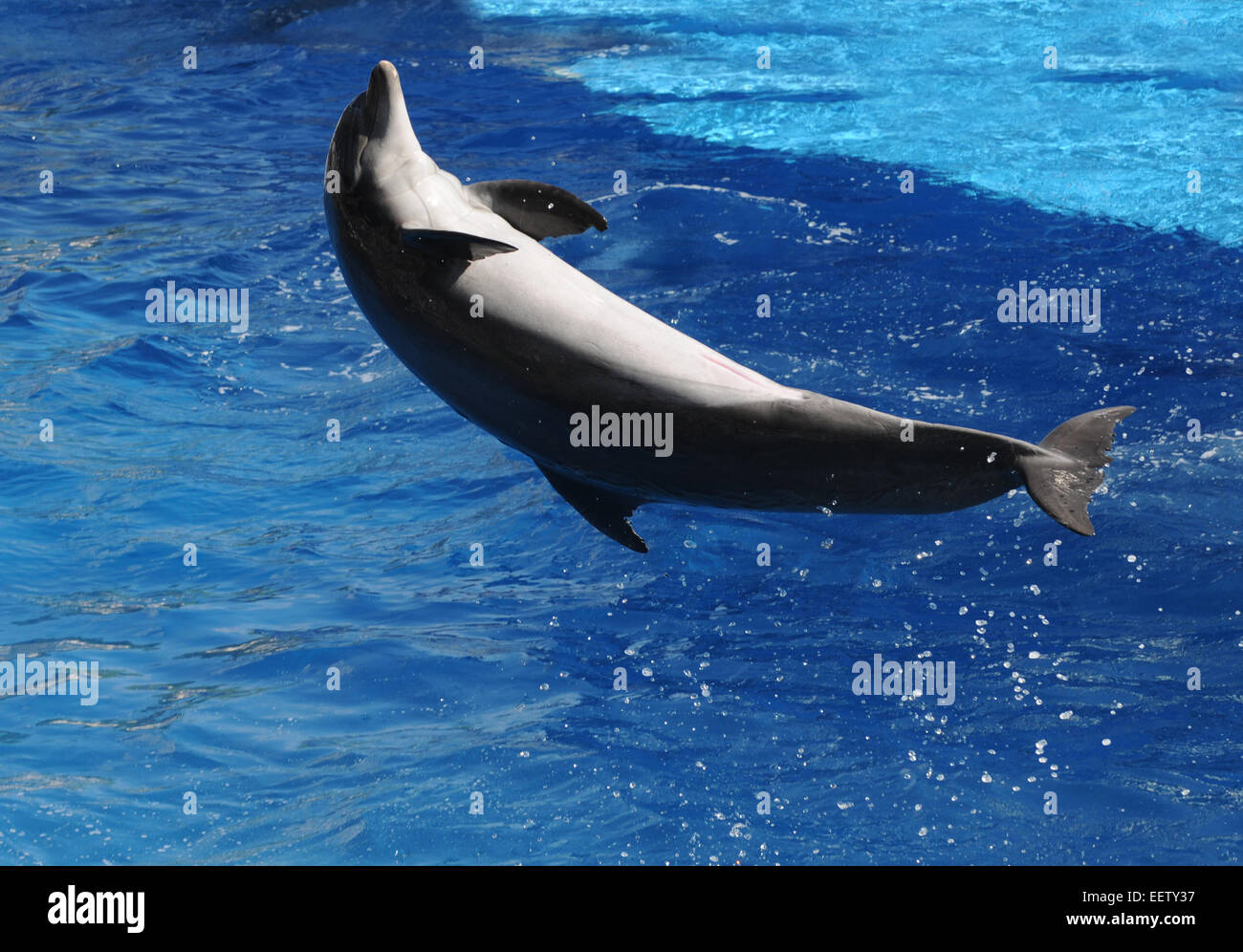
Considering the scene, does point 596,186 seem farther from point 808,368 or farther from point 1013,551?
point 1013,551

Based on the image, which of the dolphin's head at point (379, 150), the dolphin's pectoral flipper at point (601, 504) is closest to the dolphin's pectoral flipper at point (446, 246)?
the dolphin's head at point (379, 150)

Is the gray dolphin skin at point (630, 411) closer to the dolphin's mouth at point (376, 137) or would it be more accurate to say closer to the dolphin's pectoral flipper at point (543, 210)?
the dolphin's pectoral flipper at point (543, 210)

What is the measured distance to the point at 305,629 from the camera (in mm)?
6723

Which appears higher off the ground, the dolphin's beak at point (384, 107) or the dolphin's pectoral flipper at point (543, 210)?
the dolphin's beak at point (384, 107)

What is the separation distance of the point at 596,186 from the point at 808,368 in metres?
4.71

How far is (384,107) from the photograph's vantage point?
525cm

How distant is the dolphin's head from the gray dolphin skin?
15 cm

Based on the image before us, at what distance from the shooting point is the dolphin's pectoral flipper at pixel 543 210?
4.92m

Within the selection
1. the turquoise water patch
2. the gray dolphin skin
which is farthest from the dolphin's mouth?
the turquoise water patch

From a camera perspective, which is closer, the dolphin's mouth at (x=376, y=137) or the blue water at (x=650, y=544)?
the dolphin's mouth at (x=376, y=137)

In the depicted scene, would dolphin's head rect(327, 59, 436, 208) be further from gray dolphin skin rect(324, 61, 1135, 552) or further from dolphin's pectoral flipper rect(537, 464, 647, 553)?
dolphin's pectoral flipper rect(537, 464, 647, 553)

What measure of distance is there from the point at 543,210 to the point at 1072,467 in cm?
212

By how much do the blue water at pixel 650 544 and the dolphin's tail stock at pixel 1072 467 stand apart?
1.63 metres

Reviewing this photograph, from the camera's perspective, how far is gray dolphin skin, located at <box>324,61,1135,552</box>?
4.09 meters
